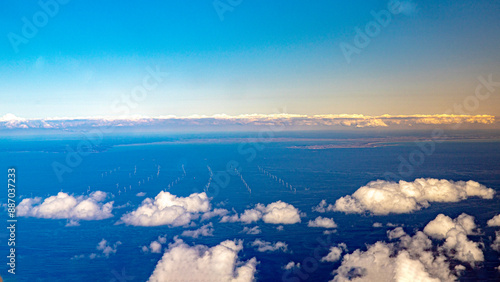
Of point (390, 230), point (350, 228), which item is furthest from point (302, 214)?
point (390, 230)

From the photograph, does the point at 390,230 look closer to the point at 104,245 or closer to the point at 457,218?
the point at 457,218

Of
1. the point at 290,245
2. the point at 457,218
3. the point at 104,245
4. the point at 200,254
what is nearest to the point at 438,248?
the point at 457,218

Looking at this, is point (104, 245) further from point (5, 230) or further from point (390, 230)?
point (390, 230)

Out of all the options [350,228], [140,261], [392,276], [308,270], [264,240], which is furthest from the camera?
[350,228]

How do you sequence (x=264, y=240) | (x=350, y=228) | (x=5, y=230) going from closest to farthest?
1. (x=264, y=240)
2. (x=350, y=228)
3. (x=5, y=230)

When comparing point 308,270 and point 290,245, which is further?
point 290,245

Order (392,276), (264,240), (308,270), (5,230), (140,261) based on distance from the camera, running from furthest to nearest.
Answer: (5,230)
(264,240)
(140,261)
(308,270)
(392,276)

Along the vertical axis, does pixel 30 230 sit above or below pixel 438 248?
below

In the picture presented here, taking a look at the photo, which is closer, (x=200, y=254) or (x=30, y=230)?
(x=200, y=254)

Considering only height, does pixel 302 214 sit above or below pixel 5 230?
above
